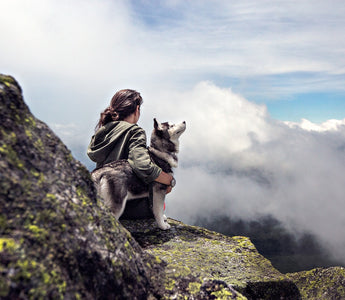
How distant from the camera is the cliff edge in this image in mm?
2748

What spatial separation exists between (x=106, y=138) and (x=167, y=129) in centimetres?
206

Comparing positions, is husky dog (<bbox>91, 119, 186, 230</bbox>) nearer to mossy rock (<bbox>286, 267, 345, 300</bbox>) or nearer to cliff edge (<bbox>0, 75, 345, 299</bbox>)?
cliff edge (<bbox>0, 75, 345, 299</bbox>)

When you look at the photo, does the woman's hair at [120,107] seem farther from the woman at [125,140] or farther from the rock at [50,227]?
the rock at [50,227]

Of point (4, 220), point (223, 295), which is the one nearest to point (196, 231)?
point (223, 295)

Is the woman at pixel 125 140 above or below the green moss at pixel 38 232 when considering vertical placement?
above

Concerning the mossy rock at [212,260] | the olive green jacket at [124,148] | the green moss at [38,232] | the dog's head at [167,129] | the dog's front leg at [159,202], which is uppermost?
the dog's head at [167,129]

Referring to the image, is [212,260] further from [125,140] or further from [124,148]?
[125,140]

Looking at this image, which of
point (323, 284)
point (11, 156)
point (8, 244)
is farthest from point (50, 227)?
point (323, 284)

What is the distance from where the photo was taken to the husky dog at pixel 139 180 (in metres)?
7.70

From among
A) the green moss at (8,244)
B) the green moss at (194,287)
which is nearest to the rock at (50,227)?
the green moss at (8,244)

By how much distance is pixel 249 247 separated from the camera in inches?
365

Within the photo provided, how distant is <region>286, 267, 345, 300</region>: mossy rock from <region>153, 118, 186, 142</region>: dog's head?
22.5 ft

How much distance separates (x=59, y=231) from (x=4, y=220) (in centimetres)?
61

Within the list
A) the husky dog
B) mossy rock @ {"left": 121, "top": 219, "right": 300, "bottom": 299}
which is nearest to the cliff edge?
mossy rock @ {"left": 121, "top": 219, "right": 300, "bottom": 299}
